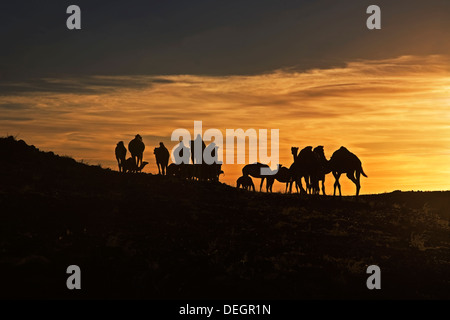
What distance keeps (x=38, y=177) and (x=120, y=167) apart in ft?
44.6

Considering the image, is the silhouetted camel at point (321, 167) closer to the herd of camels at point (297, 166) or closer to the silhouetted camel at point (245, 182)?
the herd of camels at point (297, 166)

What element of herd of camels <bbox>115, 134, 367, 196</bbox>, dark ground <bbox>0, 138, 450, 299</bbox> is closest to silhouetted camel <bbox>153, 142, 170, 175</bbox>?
herd of camels <bbox>115, 134, 367, 196</bbox>

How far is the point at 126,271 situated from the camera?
1862 centimetres

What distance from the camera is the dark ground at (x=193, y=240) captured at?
1820 cm

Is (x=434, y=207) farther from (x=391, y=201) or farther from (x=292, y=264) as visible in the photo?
(x=292, y=264)

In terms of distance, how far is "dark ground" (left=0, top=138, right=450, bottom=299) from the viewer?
1820 cm

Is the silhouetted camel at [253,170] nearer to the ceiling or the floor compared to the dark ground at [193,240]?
nearer to the ceiling

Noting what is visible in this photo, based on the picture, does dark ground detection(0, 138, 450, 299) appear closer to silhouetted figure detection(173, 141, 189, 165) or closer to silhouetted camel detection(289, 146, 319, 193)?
silhouetted camel detection(289, 146, 319, 193)

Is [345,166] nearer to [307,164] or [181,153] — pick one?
[307,164]

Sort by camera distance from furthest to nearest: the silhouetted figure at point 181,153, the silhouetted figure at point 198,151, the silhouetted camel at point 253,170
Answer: the silhouetted camel at point 253,170 < the silhouetted figure at point 181,153 < the silhouetted figure at point 198,151

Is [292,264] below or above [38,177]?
below

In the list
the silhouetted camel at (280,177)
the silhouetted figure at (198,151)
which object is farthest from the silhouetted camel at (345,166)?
the silhouetted camel at (280,177)

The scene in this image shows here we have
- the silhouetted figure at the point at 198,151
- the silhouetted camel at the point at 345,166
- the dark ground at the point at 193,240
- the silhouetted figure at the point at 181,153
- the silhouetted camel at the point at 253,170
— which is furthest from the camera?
the silhouetted camel at the point at 253,170

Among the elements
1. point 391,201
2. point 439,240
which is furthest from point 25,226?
point 391,201
